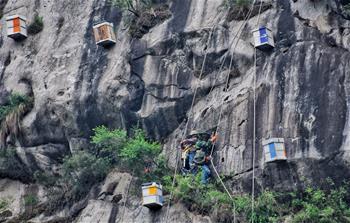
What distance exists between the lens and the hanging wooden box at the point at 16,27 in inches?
1104

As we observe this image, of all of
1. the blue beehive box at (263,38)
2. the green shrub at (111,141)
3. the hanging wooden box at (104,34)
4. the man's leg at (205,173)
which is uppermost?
the hanging wooden box at (104,34)

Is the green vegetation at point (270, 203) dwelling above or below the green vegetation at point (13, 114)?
below

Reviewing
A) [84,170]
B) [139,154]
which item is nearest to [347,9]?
[139,154]

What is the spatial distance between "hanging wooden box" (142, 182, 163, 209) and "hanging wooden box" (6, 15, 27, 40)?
21.2 ft

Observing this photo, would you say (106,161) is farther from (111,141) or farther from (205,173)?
(205,173)

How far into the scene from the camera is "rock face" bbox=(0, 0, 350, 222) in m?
Result: 22.9

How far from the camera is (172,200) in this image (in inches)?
929

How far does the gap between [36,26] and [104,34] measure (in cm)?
263

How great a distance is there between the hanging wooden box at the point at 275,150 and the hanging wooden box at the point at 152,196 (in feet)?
7.72

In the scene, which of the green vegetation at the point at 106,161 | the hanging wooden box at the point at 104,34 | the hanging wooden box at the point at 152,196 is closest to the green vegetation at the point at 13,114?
the green vegetation at the point at 106,161

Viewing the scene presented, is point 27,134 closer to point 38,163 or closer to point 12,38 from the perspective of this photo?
point 38,163

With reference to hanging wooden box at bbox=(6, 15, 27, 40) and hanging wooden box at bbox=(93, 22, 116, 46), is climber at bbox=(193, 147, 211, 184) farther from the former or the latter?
hanging wooden box at bbox=(6, 15, 27, 40)

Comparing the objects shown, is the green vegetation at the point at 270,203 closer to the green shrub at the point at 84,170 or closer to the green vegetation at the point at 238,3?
the green shrub at the point at 84,170

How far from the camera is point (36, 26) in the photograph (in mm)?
28344
